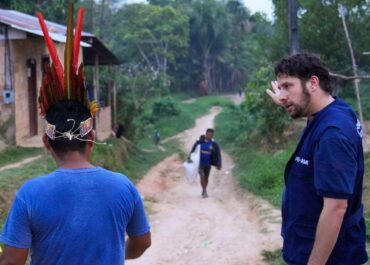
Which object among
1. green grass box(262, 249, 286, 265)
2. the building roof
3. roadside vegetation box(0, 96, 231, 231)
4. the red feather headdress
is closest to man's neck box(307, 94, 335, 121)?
the red feather headdress

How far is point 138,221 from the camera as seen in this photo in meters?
2.51

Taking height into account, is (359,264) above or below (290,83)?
below

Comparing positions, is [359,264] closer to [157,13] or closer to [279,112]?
[279,112]

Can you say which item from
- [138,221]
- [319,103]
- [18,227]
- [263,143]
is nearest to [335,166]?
[319,103]

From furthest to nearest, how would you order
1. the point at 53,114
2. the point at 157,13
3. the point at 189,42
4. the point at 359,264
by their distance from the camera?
the point at 189,42 < the point at 157,13 < the point at 359,264 < the point at 53,114

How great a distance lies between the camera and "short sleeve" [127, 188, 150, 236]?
2.47 metres

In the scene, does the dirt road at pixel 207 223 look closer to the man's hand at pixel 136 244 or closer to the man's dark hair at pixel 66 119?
the man's hand at pixel 136 244

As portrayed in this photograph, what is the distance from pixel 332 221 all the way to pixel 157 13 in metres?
40.1

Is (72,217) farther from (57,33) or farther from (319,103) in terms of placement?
(57,33)

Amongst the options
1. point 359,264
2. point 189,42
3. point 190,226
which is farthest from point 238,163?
point 189,42

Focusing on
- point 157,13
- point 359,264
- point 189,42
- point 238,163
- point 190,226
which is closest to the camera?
point 359,264

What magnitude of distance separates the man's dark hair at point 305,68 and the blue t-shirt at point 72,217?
0.91m

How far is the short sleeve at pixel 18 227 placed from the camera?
2.22 m

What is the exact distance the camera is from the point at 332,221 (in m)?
2.52
